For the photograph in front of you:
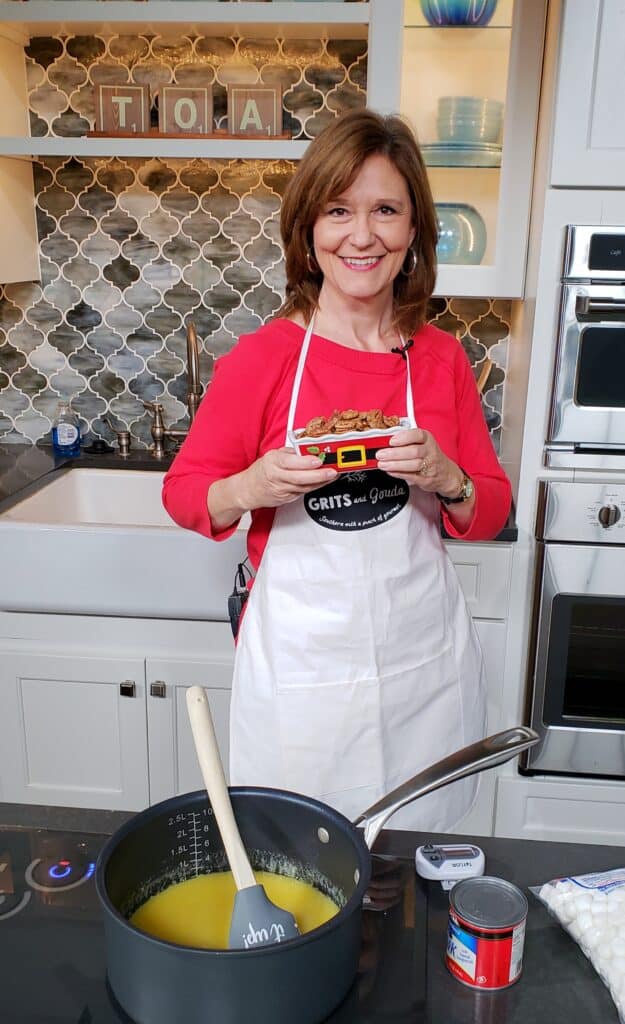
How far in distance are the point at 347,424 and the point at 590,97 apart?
1.04m

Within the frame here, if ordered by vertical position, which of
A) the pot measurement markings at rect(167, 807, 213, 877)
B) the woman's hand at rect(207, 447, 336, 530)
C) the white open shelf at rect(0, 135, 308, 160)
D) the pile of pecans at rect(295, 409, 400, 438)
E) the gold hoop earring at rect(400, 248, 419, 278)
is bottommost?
the pot measurement markings at rect(167, 807, 213, 877)

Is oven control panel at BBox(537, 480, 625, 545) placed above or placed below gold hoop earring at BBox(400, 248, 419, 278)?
below

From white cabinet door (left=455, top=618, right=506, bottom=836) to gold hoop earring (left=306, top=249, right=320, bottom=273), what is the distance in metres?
0.92

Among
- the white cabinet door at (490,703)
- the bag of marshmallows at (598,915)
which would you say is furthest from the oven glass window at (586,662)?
the bag of marshmallows at (598,915)

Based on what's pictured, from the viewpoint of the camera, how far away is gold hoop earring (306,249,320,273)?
138 centimetres

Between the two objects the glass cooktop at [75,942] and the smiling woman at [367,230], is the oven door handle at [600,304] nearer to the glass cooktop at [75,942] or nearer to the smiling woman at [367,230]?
the smiling woman at [367,230]

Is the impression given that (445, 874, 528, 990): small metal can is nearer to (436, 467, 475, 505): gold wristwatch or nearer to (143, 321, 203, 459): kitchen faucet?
(436, 467, 475, 505): gold wristwatch

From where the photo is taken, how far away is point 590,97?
5.90 ft

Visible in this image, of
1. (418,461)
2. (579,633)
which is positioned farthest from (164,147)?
(579,633)

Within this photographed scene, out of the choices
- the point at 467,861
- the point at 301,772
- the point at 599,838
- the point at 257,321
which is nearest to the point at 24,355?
the point at 257,321

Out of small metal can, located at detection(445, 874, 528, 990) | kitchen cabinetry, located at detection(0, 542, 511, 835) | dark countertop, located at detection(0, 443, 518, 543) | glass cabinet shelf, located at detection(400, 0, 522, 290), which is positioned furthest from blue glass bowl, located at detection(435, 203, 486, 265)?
small metal can, located at detection(445, 874, 528, 990)

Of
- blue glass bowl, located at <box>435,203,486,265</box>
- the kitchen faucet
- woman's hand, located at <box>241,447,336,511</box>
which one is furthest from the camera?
the kitchen faucet

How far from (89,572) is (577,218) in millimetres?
1245

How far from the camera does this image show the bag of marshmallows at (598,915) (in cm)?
68
